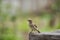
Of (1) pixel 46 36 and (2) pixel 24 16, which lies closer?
(1) pixel 46 36

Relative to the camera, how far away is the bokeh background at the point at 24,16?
3.41 meters

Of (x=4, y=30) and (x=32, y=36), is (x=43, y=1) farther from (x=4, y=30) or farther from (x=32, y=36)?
(x=32, y=36)

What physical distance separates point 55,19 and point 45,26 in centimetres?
31

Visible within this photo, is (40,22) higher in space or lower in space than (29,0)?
lower

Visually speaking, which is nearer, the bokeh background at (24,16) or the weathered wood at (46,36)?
the weathered wood at (46,36)

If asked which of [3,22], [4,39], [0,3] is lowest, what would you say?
[4,39]

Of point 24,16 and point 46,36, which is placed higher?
point 24,16

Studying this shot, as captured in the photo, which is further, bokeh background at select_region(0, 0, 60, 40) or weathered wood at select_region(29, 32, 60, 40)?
bokeh background at select_region(0, 0, 60, 40)

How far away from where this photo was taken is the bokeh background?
341 cm

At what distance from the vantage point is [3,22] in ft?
11.3

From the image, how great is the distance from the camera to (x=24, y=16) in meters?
3.78

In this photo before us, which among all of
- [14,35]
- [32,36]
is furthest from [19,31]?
[32,36]

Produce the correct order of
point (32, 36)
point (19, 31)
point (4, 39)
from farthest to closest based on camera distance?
1. point (19, 31)
2. point (4, 39)
3. point (32, 36)

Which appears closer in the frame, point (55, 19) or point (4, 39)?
point (4, 39)
